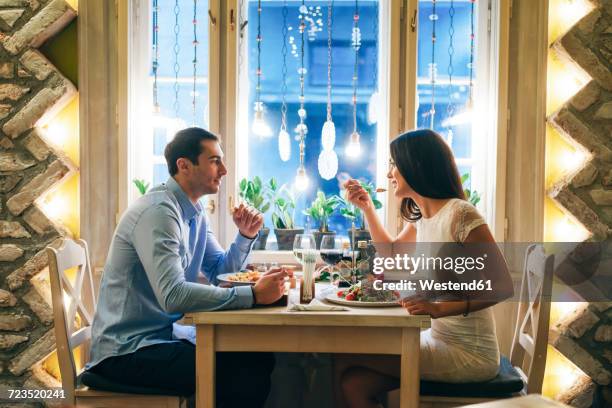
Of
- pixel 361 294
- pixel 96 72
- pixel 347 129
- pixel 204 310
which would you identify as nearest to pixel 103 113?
pixel 96 72

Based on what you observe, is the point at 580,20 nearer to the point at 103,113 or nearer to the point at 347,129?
the point at 347,129

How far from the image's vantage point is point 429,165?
189 centimetres

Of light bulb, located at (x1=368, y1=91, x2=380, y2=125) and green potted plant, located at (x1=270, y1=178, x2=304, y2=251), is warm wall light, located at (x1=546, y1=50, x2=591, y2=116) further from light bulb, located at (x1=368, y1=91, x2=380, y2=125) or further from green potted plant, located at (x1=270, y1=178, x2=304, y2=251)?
green potted plant, located at (x1=270, y1=178, x2=304, y2=251)

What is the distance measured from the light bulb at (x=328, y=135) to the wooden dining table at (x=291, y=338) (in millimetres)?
1450

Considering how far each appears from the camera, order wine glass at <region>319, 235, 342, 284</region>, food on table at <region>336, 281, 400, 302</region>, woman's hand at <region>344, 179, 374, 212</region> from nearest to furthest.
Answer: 1. food on table at <region>336, 281, 400, 302</region>
2. wine glass at <region>319, 235, 342, 284</region>
3. woman's hand at <region>344, 179, 374, 212</region>

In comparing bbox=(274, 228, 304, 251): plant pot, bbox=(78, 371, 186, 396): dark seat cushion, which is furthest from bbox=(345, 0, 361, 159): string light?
bbox=(78, 371, 186, 396): dark seat cushion

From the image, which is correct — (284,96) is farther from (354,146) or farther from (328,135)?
(354,146)

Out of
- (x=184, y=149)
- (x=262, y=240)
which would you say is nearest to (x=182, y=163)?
(x=184, y=149)

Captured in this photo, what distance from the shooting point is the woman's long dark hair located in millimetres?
1872

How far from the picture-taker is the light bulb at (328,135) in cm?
283

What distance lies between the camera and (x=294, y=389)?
8.47ft

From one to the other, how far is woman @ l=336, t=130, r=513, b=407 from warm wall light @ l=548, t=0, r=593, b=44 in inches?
48.5

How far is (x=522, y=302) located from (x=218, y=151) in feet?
4.52

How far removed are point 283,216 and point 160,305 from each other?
4.14 feet
